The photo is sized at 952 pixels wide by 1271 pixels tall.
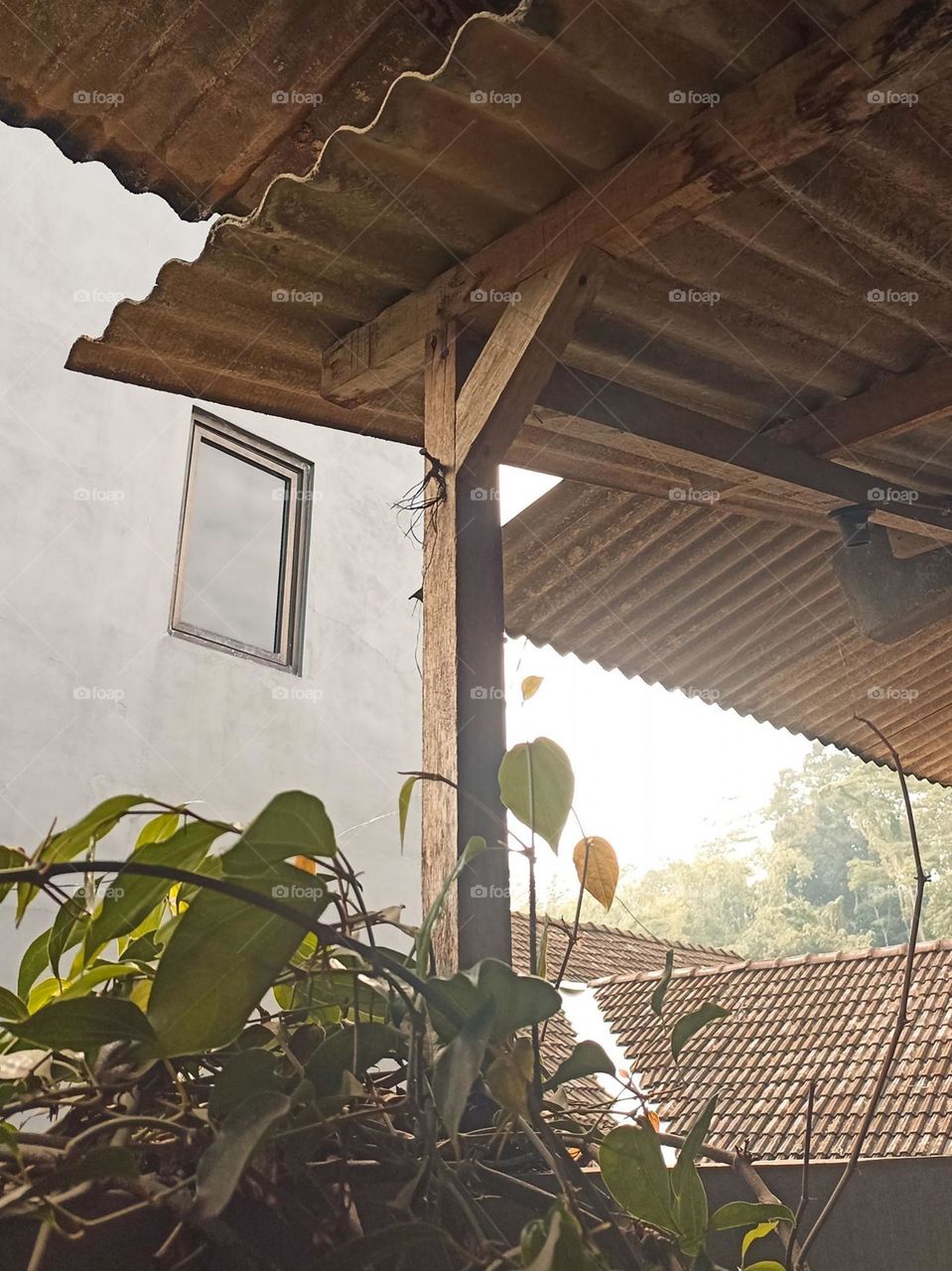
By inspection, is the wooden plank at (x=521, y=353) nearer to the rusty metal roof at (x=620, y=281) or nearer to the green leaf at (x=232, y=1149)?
the rusty metal roof at (x=620, y=281)

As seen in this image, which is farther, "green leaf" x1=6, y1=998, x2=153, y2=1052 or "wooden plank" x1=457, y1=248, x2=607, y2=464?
"wooden plank" x1=457, y1=248, x2=607, y2=464

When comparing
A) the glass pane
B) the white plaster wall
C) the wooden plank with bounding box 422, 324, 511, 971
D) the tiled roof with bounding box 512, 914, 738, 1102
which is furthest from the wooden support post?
the tiled roof with bounding box 512, 914, 738, 1102

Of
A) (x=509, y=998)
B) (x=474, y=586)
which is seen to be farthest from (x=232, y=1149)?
(x=474, y=586)

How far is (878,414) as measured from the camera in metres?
2.66

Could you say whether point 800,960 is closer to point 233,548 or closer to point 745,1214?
point 233,548

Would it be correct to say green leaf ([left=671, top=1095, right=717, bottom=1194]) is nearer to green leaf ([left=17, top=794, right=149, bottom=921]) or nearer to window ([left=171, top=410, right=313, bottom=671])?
green leaf ([left=17, top=794, right=149, bottom=921])

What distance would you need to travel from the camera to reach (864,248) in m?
2.23

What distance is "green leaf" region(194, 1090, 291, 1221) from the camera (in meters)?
0.75

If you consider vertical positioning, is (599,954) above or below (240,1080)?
above

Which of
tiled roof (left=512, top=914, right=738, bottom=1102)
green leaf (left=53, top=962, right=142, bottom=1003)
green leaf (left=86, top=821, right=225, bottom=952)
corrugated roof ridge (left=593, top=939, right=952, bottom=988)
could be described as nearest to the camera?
green leaf (left=86, top=821, right=225, bottom=952)

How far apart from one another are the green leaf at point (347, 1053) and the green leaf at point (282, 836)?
0.84 ft

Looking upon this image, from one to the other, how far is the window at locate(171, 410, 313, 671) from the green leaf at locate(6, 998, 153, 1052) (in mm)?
5232

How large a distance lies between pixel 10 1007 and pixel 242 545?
5581mm

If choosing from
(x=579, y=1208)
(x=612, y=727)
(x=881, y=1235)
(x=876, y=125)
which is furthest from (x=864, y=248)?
(x=612, y=727)
